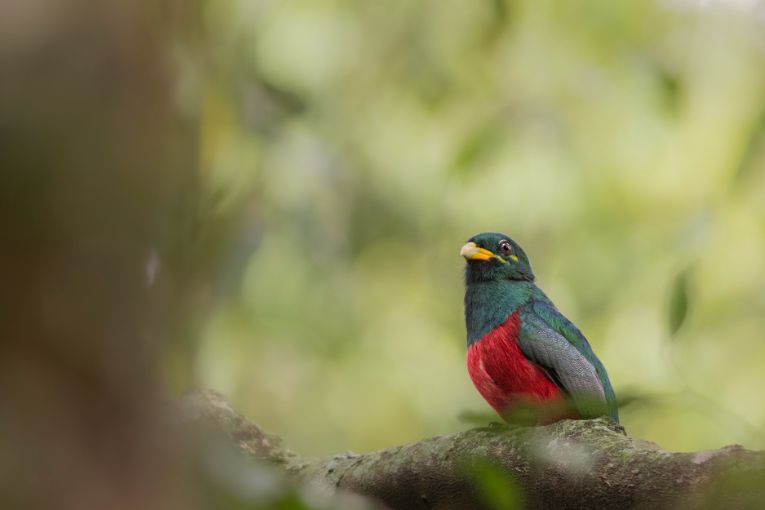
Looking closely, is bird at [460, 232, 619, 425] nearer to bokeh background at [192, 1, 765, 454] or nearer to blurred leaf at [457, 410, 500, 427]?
bokeh background at [192, 1, 765, 454]

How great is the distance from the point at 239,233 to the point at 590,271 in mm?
2377

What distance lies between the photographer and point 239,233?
3.92 meters

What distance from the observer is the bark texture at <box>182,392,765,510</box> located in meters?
1.83

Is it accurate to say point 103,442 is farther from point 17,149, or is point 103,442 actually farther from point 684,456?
point 684,456

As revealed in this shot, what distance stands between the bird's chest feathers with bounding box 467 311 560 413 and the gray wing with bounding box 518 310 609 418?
0.10 ft

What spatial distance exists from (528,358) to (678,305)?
1.76 m

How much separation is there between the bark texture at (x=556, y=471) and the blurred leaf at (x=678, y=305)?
10.9 inches

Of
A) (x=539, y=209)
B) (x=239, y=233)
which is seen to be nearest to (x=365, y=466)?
(x=239, y=233)

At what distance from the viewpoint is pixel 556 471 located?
2.28 metres

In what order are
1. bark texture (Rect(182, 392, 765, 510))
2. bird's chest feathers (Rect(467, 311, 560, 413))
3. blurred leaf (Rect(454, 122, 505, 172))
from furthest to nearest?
bird's chest feathers (Rect(467, 311, 560, 413)) → blurred leaf (Rect(454, 122, 505, 172)) → bark texture (Rect(182, 392, 765, 510))

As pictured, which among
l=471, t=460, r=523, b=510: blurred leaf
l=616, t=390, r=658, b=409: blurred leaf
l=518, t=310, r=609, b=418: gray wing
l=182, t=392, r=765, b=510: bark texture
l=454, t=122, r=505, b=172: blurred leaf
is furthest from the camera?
l=518, t=310, r=609, b=418: gray wing

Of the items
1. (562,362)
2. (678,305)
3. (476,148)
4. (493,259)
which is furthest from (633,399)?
(493,259)

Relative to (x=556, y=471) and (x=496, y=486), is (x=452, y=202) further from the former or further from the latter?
(x=496, y=486)

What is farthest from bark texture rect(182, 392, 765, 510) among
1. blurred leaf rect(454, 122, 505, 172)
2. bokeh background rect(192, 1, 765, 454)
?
bokeh background rect(192, 1, 765, 454)
